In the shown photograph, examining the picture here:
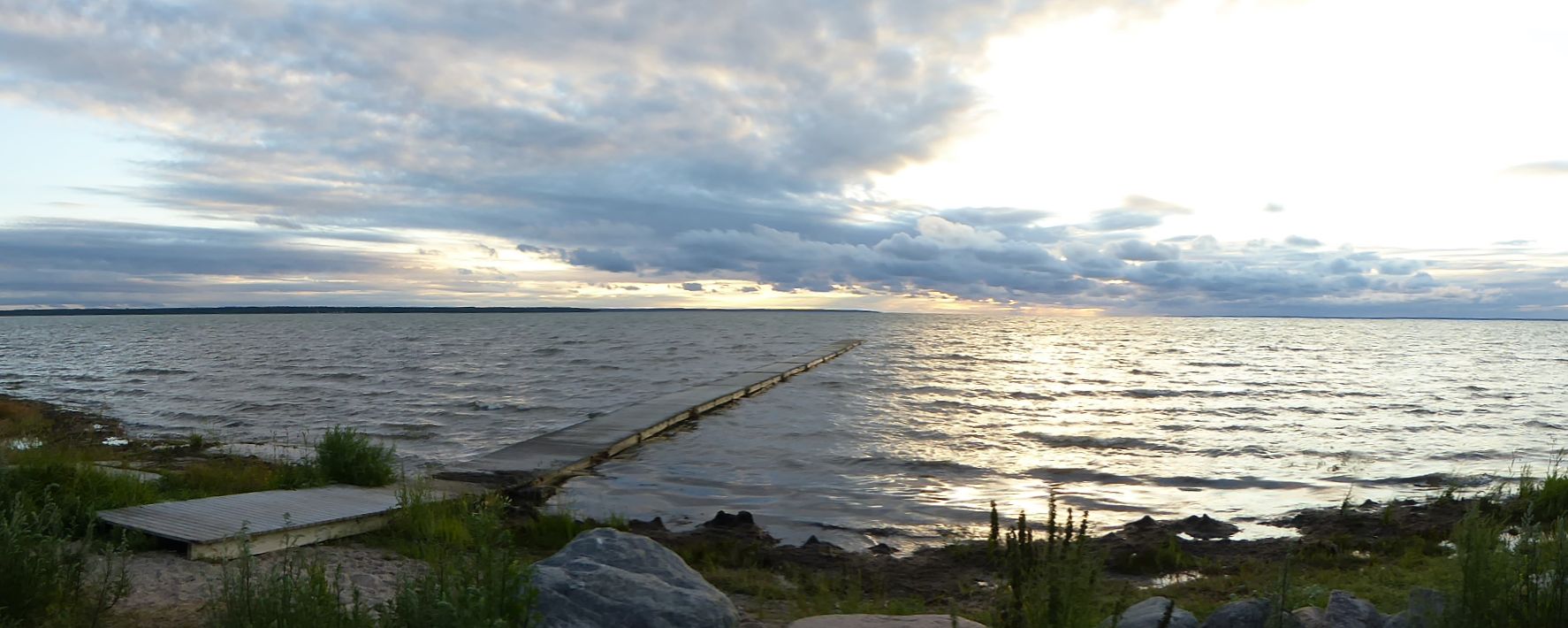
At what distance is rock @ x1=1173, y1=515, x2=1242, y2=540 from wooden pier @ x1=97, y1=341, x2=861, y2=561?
873 cm

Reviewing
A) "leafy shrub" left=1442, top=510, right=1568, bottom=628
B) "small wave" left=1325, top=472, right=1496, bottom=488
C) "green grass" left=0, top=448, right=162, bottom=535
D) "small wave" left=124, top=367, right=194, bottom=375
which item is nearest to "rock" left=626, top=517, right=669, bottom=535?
"green grass" left=0, top=448, right=162, bottom=535

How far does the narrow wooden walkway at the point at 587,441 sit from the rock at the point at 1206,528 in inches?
344

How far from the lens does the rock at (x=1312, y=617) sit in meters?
5.07

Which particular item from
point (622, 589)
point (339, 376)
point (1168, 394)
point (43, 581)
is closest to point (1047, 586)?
point (622, 589)

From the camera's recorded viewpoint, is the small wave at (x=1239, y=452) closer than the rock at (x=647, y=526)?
No

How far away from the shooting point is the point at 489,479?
42.7ft

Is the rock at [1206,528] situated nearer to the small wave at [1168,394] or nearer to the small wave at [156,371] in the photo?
the small wave at [1168,394]

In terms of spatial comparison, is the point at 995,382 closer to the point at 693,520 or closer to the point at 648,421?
the point at 648,421

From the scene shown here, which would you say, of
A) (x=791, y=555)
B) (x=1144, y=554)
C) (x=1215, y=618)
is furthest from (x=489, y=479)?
(x=1215, y=618)

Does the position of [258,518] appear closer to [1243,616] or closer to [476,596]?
[476,596]

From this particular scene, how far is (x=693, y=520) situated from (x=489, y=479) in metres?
3.29

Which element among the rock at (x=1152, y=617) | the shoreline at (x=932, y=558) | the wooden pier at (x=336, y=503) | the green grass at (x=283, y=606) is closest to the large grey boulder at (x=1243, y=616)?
the rock at (x=1152, y=617)

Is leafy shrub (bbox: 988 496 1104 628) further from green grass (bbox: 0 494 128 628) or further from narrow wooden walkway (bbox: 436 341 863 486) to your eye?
narrow wooden walkway (bbox: 436 341 863 486)

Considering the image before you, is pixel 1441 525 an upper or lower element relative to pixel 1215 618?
lower
